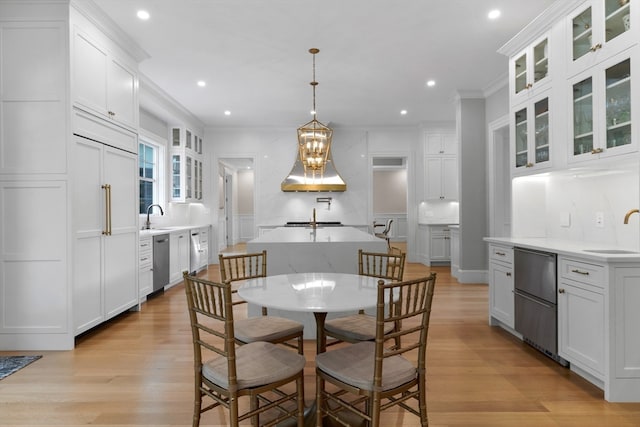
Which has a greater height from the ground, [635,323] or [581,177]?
[581,177]

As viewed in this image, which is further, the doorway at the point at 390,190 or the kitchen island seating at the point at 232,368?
the doorway at the point at 390,190

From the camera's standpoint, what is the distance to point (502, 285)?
3.51 metres

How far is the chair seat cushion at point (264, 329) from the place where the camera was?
212 centimetres

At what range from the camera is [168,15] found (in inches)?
135

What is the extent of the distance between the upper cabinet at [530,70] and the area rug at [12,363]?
4785 mm

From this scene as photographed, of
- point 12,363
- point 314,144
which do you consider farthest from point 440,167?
point 12,363

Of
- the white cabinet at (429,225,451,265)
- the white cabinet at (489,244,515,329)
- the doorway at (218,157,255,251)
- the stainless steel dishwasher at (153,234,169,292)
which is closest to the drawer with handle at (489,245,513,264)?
the white cabinet at (489,244,515,329)

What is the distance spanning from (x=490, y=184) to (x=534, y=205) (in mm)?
1939

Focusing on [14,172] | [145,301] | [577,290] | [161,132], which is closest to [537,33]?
[577,290]

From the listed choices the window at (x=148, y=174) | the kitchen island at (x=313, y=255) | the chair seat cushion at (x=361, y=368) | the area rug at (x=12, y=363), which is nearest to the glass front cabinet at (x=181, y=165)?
the window at (x=148, y=174)

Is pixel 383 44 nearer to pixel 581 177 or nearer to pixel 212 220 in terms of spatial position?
pixel 581 177

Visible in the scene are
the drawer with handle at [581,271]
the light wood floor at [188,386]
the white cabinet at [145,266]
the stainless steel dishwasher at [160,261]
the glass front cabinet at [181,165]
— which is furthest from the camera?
the glass front cabinet at [181,165]

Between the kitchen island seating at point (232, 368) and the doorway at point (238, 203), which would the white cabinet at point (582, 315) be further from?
the doorway at point (238, 203)

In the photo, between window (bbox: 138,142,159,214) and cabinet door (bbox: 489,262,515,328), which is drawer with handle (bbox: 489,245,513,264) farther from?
window (bbox: 138,142,159,214)
